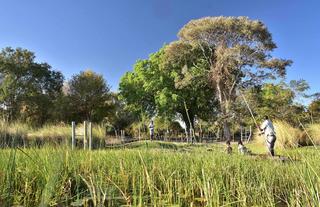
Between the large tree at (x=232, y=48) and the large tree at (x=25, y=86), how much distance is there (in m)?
14.9

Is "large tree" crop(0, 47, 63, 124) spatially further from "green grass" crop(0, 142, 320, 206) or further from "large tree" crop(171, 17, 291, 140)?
"green grass" crop(0, 142, 320, 206)

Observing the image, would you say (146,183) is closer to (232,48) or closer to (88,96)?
(232,48)

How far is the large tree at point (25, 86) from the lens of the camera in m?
28.1

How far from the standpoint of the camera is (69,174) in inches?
122

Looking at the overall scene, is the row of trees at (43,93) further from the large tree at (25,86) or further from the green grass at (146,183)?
the green grass at (146,183)

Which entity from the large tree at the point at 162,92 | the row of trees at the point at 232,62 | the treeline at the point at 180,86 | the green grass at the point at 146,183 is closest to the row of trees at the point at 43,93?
the treeline at the point at 180,86

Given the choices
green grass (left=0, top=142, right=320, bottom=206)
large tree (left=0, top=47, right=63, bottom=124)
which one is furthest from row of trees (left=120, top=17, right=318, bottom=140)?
green grass (left=0, top=142, right=320, bottom=206)

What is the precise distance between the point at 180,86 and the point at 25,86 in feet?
46.4

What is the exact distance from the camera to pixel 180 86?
82.9ft

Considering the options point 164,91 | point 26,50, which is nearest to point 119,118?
point 164,91

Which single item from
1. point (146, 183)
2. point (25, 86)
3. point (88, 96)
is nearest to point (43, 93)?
point (25, 86)

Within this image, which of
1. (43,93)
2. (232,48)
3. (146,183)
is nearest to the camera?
(146,183)

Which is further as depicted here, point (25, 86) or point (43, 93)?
point (43, 93)

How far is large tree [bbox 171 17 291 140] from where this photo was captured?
22.5 m
